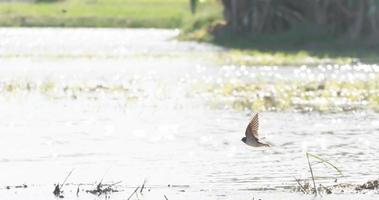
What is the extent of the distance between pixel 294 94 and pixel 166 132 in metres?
10.8

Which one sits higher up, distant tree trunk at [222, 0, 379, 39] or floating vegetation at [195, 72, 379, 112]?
distant tree trunk at [222, 0, 379, 39]

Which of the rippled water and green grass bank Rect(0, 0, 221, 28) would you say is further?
green grass bank Rect(0, 0, 221, 28)

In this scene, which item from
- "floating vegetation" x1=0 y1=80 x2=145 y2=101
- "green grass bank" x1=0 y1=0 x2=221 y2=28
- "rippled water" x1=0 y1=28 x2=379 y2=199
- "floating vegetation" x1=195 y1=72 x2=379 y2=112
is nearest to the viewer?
"rippled water" x1=0 y1=28 x2=379 y2=199

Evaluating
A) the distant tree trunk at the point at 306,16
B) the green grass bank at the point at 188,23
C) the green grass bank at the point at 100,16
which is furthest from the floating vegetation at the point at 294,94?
the green grass bank at the point at 100,16

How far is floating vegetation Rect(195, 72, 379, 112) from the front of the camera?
35750 millimetres

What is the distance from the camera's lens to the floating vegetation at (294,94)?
35750 mm

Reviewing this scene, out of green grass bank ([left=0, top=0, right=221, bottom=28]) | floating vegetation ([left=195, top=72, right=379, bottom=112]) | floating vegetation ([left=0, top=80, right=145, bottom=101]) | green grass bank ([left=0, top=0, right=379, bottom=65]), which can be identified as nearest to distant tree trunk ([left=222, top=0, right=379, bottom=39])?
green grass bank ([left=0, top=0, right=379, bottom=65])

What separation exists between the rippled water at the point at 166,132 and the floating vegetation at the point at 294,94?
0.87ft

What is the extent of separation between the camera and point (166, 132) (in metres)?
29.3

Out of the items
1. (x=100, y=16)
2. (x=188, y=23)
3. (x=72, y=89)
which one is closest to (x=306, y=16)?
(x=188, y=23)

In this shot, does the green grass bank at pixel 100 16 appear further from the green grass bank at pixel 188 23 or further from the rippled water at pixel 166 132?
the rippled water at pixel 166 132

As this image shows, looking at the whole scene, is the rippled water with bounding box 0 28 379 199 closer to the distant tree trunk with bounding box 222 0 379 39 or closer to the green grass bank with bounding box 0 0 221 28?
the distant tree trunk with bounding box 222 0 379 39

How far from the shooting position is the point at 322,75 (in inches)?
1861

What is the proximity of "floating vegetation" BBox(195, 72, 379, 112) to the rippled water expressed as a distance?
0.27 metres
